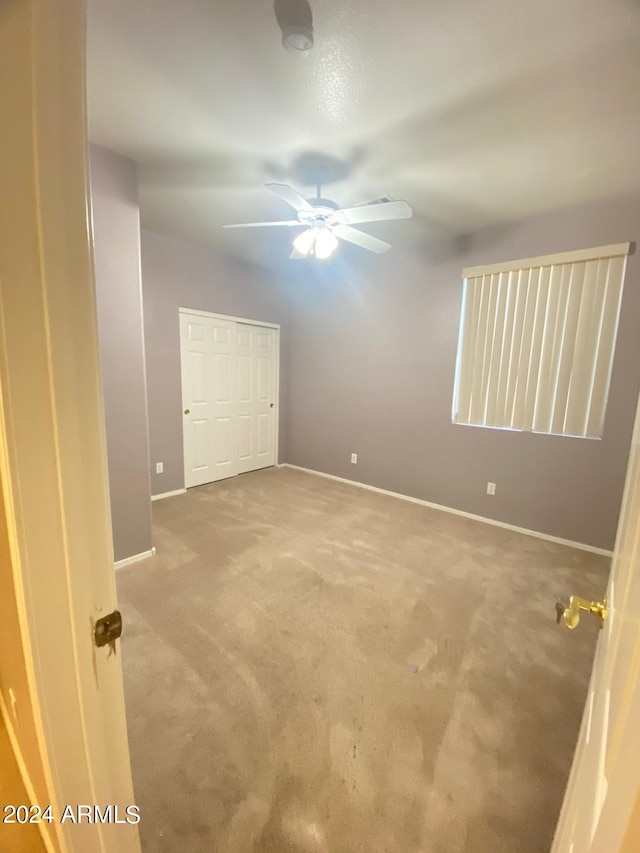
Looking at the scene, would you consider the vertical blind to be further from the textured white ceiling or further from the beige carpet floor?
the beige carpet floor

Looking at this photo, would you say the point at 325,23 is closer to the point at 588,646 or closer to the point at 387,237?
the point at 387,237

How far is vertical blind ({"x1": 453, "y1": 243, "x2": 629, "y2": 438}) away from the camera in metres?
2.70

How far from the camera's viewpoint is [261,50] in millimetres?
1387

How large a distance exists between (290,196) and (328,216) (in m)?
0.35

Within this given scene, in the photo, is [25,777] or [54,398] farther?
[25,777]

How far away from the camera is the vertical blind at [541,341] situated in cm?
270

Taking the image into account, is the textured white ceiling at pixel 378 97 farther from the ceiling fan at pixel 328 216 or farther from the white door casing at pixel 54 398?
the white door casing at pixel 54 398

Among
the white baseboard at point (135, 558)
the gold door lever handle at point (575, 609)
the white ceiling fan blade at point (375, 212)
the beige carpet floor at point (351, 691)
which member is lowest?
the beige carpet floor at point (351, 691)

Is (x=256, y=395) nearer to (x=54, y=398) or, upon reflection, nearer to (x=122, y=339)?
(x=122, y=339)

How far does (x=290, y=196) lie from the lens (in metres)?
1.91

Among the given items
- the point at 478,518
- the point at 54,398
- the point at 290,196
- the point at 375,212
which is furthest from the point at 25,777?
the point at 478,518

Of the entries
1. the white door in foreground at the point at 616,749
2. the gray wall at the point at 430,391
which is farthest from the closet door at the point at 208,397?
the white door in foreground at the point at 616,749

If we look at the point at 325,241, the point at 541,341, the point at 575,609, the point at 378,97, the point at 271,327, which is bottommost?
the point at 575,609

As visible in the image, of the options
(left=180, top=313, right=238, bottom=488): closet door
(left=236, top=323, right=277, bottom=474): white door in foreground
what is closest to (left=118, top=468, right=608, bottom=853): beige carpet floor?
(left=180, top=313, right=238, bottom=488): closet door
